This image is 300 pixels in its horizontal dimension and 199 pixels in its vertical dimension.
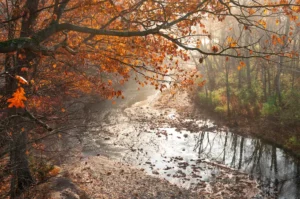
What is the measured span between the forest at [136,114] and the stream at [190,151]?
7 cm

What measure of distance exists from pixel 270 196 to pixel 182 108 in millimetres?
15611

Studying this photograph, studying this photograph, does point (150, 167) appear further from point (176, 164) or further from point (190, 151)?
point (190, 151)

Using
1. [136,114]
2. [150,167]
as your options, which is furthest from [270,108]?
[136,114]

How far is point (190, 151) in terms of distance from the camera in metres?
16.1

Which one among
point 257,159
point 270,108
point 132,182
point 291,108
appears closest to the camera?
point 132,182

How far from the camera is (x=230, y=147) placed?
53.5 ft

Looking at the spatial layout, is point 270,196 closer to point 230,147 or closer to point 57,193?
point 230,147

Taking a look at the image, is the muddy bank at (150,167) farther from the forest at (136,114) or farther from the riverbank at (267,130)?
the riverbank at (267,130)

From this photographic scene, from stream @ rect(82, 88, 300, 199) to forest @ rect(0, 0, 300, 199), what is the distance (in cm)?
7

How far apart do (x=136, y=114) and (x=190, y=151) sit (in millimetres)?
9145

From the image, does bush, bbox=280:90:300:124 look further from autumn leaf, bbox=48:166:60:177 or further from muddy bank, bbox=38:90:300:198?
autumn leaf, bbox=48:166:60:177

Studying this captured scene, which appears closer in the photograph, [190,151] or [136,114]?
[190,151]

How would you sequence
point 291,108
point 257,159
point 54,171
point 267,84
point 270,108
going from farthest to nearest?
1. point 267,84
2. point 270,108
3. point 291,108
4. point 257,159
5. point 54,171

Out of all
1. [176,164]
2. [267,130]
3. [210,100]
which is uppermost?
[210,100]
